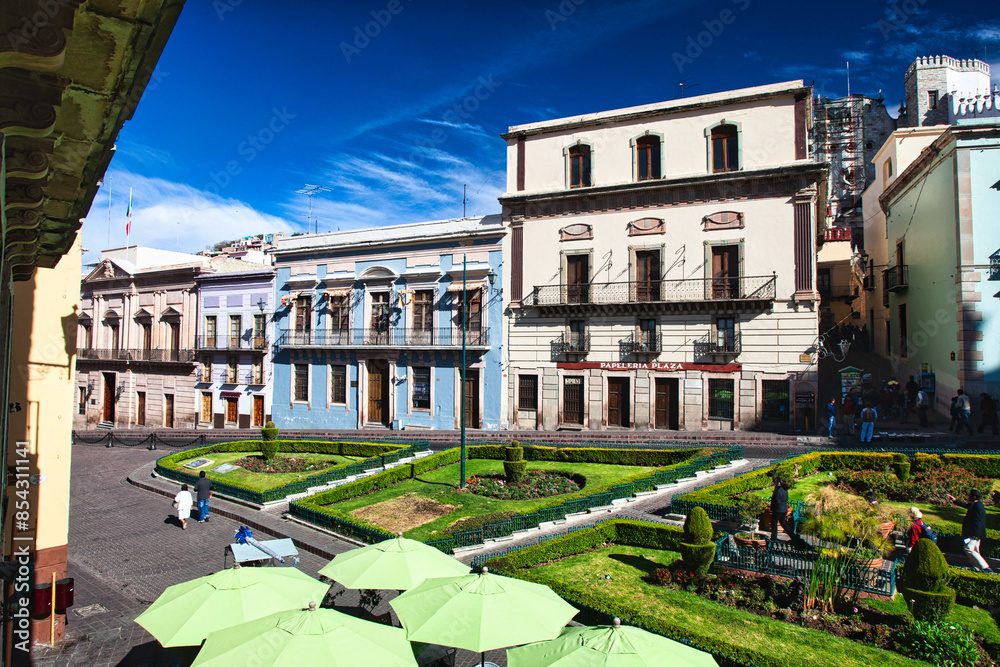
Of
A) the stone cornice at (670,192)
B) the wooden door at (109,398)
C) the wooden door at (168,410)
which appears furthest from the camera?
the wooden door at (109,398)

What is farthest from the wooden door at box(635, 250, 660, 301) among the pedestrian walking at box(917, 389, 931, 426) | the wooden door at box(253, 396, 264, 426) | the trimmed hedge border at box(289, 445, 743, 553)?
the wooden door at box(253, 396, 264, 426)

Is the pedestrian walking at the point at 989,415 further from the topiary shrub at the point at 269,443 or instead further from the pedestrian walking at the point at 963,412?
the topiary shrub at the point at 269,443

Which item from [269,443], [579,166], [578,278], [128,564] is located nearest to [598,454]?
[578,278]

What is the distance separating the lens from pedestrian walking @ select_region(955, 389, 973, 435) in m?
21.8

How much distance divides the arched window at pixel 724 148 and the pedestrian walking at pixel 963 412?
41.6 feet

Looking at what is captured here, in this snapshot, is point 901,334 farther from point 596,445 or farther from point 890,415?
point 596,445

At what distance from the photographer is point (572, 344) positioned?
1185 inches

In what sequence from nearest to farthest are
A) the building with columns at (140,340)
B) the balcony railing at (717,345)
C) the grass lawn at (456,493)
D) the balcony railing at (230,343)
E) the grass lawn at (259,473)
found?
the grass lawn at (456,493), the grass lawn at (259,473), the balcony railing at (717,345), the balcony railing at (230,343), the building with columns at (140,340)

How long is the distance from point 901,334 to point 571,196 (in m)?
18.0

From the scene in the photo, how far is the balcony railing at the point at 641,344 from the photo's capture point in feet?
92.4

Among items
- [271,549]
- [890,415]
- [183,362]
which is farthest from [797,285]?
[183,362]

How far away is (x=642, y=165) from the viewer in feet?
→ 96.8

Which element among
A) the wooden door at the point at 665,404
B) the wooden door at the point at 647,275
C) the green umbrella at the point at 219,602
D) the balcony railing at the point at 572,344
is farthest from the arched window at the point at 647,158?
the green umbrella at the point at 219,602

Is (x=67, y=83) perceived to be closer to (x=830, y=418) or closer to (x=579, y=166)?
(x=830, y=418)
